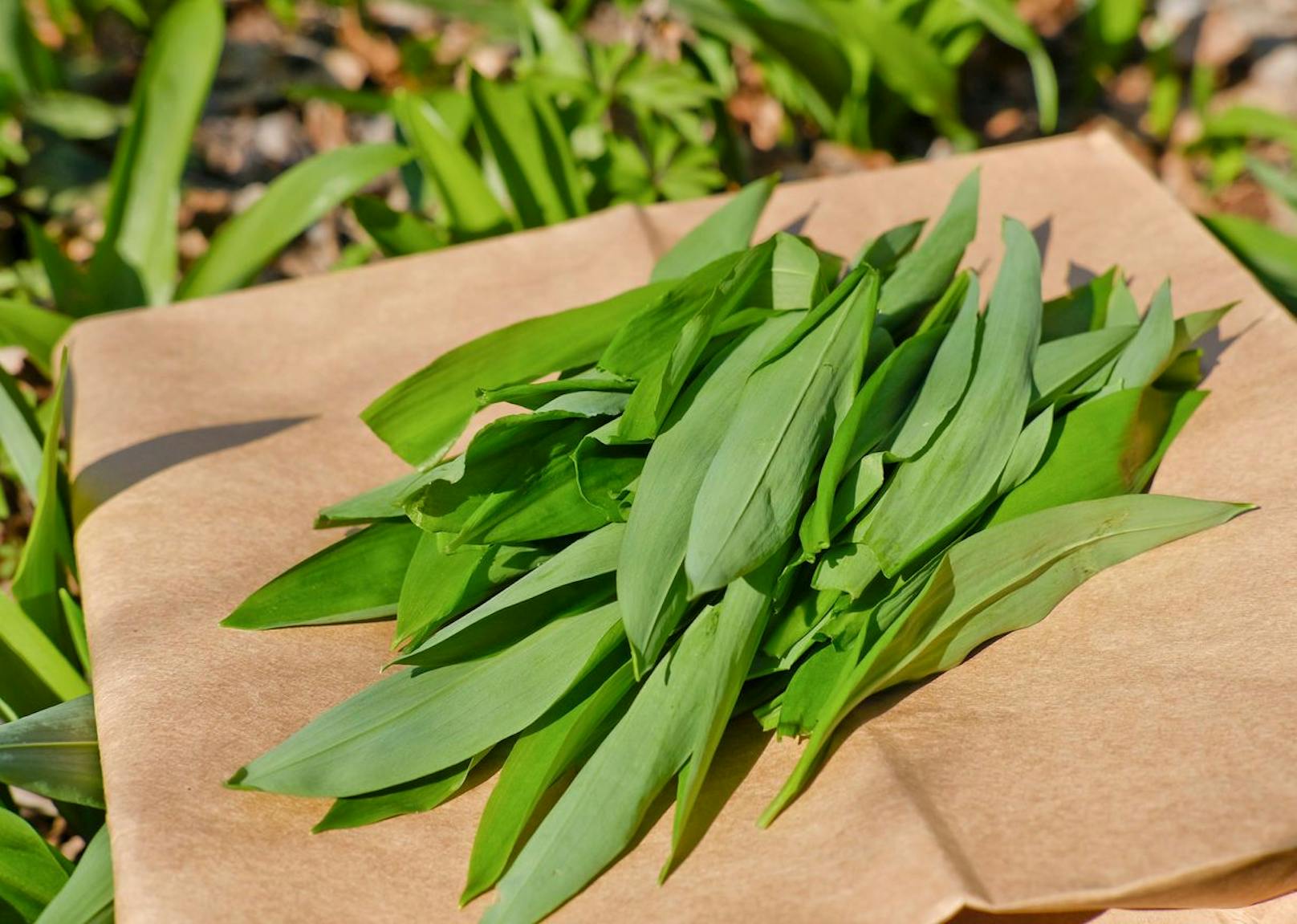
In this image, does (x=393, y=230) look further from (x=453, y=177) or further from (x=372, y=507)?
(x=372, y=507)

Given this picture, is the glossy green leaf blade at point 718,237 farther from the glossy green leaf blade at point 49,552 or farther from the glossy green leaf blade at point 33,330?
the glossy green leaf blade at point 33,330

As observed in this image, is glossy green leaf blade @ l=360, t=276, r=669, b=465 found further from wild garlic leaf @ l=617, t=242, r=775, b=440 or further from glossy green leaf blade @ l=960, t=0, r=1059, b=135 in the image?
glossy green leaf blade @ l=960, t=0, r=1059, b=135

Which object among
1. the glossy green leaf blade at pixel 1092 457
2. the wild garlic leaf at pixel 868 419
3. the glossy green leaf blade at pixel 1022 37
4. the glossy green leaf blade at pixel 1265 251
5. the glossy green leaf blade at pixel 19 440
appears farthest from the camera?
the glossy green leaf blade at pixel 1022 37

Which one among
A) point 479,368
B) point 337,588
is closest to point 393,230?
point 479,368

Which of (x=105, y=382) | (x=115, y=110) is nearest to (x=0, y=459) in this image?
(x=105, y=382)

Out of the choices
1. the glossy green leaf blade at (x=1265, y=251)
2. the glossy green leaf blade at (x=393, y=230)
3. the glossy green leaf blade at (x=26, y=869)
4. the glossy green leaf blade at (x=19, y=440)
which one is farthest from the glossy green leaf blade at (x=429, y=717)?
the glossy green leaf blade at (x=1265, y=251)
